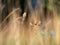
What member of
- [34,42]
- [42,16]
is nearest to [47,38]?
[34,42]

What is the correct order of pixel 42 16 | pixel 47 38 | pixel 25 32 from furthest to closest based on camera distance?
pixel 42 16 < pixel 25 32 < pixel 47 38

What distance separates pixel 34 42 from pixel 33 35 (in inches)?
2.9

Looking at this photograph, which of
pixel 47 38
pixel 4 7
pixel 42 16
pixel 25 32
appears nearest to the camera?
pixel 47 38

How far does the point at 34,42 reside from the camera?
6.98 ft

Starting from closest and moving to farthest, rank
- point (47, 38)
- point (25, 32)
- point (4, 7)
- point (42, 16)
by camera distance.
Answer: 1. point (47, 38)
2. point (25, 32)
3. point (42, 16)
4. point (4, 7)

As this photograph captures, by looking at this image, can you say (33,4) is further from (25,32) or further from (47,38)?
(47,38)

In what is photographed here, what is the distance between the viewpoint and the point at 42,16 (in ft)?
8.33

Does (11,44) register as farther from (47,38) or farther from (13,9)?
(13,9)

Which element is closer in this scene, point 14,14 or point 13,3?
point 14,14

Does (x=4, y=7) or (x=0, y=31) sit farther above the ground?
(x=4, y=7)

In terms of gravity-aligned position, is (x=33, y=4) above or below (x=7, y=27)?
above

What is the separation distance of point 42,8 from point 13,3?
0.99 feet

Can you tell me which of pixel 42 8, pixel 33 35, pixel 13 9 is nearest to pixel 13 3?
pixel 13 9

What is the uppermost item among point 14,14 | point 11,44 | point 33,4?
point 33,4
